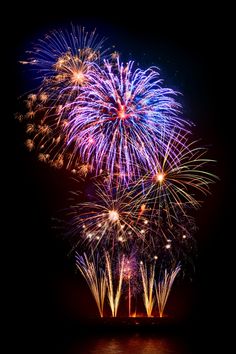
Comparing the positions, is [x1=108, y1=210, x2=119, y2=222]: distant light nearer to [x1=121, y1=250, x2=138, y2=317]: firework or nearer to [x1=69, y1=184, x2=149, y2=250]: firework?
[x1=69, y1=184, x2=149, y2=250]: firework

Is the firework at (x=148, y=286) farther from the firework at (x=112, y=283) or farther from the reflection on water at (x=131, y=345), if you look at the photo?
the reflection on water at (x=131, y=345)

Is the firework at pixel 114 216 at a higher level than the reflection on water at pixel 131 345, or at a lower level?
higher

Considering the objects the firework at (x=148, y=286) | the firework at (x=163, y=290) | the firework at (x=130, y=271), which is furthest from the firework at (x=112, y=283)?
the firework at (x=163, y=290)

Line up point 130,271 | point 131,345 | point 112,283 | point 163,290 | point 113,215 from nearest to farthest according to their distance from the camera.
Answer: point 131,345, point 113,215, point 130,271, point 112,283, point 163,290

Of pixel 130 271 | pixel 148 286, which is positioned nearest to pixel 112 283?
pixel 130 271

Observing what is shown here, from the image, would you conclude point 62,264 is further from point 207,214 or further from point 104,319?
point 207,214

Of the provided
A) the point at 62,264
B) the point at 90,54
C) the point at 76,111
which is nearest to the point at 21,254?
the point at 62,264

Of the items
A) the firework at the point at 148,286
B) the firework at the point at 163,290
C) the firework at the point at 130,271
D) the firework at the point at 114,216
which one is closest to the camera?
the firework at the point at 114,216

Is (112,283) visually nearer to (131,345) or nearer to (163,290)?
(163,290)

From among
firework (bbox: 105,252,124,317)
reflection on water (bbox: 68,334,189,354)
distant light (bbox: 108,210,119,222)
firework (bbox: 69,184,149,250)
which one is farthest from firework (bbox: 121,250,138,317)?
reflection on water (bbox: 68,334,189,354)
